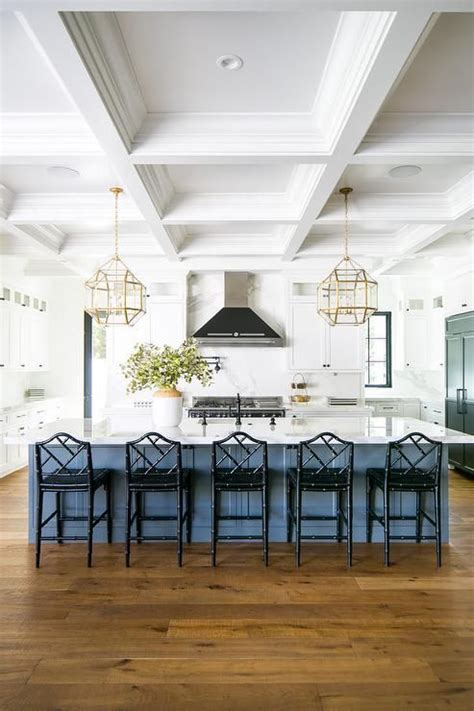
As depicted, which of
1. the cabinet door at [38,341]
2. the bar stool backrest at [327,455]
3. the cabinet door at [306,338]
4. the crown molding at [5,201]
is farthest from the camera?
the cabinet door at [38,341]

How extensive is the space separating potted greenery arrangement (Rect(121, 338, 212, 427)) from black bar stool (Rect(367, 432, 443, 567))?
5.05 feet

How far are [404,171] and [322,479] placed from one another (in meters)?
2.43

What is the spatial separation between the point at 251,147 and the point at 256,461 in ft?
7.61

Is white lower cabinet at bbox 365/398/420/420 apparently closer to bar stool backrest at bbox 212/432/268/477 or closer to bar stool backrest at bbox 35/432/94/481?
bar stool backrest at bbox 212/432/268/477

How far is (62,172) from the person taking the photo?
369 cm

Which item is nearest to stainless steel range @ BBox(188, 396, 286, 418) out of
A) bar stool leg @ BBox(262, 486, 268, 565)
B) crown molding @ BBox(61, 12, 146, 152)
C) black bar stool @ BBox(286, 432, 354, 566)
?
black bar stool @ BBox(286, 432, 354, 566)

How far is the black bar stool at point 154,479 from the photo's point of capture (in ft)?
11.0

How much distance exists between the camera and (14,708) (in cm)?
201

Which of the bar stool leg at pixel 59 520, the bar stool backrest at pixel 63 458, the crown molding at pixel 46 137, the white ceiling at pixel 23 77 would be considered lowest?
the bar stool leg at pixel 59 520

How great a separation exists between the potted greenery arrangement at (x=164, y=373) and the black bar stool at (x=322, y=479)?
1.01 meters

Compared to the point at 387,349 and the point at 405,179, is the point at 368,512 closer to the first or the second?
the point at 405,179

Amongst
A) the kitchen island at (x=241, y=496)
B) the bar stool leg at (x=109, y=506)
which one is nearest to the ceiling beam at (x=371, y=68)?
the kitchen island at (x=241, y=496)

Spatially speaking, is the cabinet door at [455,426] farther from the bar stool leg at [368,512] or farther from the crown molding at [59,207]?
the crown molding at [59,207]

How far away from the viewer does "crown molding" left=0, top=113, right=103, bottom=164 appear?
289 cm
